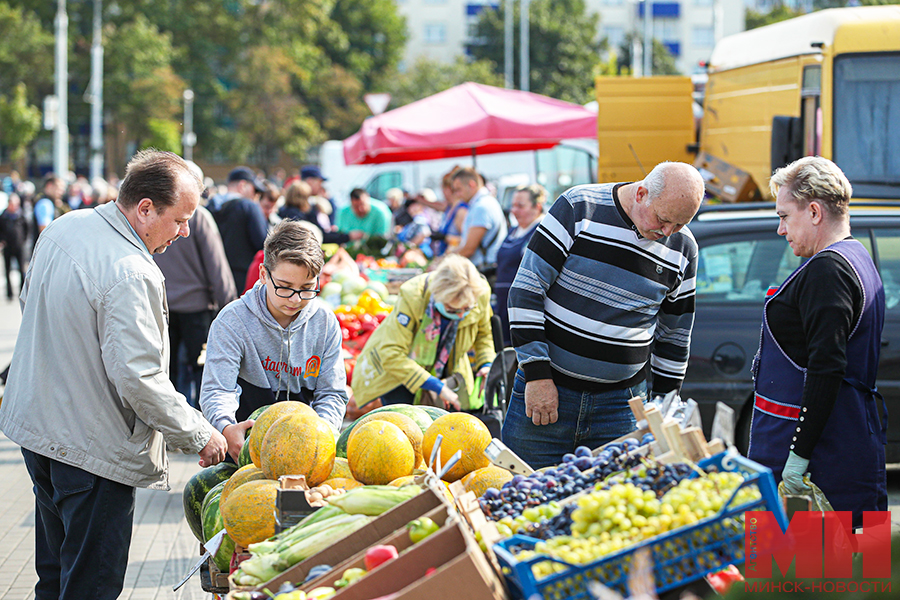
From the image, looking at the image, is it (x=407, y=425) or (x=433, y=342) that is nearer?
(x=407, y=425)

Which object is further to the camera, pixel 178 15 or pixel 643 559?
pixel 178 15

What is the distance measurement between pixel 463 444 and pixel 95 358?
49.5 inches

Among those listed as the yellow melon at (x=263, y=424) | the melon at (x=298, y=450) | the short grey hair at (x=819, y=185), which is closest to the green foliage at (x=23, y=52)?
the yellow melon at (x=263, y=424)

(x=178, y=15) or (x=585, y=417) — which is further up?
(x=178, y=15)

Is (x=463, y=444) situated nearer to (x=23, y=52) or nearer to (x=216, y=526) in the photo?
(x=216, y=526)

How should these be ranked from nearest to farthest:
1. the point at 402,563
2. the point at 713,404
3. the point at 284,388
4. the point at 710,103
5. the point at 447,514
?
the point at 402,563 < the point at 447,514 < the point at 284,388 < the point at 713,404 < the point at 710,103

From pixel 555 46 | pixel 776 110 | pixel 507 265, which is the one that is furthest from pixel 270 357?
pixel 555 46

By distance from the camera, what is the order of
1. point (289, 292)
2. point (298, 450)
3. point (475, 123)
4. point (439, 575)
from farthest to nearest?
point (475, 123) → point (289, 292) → point (298, 450) → point (439, 575)

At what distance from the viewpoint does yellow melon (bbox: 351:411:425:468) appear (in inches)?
131

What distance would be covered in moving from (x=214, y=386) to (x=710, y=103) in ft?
25.4

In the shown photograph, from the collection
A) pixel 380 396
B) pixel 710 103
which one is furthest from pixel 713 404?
pixel 710 103

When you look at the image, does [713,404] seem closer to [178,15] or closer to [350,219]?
[350,219]

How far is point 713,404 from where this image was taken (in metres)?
5.80

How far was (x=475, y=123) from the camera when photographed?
10.4 meters
